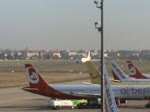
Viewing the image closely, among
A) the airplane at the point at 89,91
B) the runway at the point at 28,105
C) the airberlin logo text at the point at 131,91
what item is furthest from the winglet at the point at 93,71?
the runway at the point at 28,105

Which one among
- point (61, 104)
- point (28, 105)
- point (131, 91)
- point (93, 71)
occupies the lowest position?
point (28, 105)

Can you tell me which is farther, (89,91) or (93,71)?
(93,71)

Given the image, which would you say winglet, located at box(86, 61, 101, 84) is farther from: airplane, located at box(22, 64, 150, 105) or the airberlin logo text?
the airberlin logo text

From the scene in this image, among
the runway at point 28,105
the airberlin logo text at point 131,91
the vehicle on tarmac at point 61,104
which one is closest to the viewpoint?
the runway at point 28,105

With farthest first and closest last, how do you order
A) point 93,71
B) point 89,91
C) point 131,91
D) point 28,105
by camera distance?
point 93,71
point 28,105
point 89,91
point 131,91

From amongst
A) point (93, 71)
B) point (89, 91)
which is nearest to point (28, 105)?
point (89, 91)

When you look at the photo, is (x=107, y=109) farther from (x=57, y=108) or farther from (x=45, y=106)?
(x=45, y=106)

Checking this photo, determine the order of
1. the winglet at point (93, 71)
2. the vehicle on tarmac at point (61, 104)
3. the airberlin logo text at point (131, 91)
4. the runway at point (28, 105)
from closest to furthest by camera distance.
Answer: the runway at point (28, 105), the vehicle on tarmac at point (61, 104), the airberlin logo text at point (131, 91), the winglet at point (93, 71)

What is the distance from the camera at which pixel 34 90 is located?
63531 millimetres

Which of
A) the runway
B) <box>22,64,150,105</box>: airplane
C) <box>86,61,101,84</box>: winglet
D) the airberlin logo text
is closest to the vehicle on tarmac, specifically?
the runway

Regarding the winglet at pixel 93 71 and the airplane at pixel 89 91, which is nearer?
the airplane at pixel 89 91

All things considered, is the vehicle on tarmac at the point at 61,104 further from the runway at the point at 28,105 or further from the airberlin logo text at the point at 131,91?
the airberlin logo text at the point at 131,91

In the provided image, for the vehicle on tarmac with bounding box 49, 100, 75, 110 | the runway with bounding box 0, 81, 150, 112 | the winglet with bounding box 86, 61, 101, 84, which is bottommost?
the runway with bounding box 0, 81, 150, 112

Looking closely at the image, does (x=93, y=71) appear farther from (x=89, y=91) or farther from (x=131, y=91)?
(x=131, y=91)
